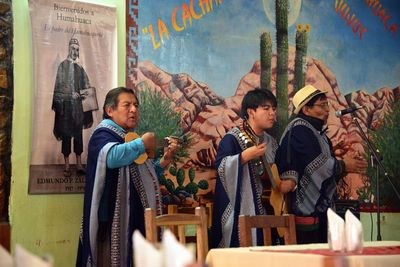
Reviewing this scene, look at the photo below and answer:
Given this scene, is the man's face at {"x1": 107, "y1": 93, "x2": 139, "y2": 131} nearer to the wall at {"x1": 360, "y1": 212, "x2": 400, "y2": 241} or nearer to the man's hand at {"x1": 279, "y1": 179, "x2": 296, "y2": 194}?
the man's hand at {"x1": 279, "y1": 179, "x2": 296, "y2": 194}

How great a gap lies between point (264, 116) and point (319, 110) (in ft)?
2.59

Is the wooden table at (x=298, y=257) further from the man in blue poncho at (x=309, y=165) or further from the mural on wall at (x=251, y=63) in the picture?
the man in blue poncho at (x=309, y=165)

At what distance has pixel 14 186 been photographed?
586 cm

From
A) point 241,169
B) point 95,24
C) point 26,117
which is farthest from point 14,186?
point 241,169

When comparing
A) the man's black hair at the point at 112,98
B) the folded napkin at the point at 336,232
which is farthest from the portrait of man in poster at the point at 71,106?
the folded napkin at the point at 336,232

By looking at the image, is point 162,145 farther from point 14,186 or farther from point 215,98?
point 14,186

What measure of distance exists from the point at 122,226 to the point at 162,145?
3.30 feet

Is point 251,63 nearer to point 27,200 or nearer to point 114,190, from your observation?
point 114,190

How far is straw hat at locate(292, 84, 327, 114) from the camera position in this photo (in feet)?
24.2

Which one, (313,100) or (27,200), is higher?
(313,100)

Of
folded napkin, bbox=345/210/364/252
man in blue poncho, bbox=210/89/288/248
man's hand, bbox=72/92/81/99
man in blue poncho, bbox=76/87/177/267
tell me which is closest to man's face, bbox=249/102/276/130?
man in blue poncho, bbox=210/89/288/248

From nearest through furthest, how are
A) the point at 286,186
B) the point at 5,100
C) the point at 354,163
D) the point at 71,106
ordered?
1. the point at 5,100
2. the point at 71,106
3. the point at 286,186
4. the point at 354,163

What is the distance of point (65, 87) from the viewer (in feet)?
20.0

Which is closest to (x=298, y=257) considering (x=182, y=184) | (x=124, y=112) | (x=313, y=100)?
(x=124, y=112)
